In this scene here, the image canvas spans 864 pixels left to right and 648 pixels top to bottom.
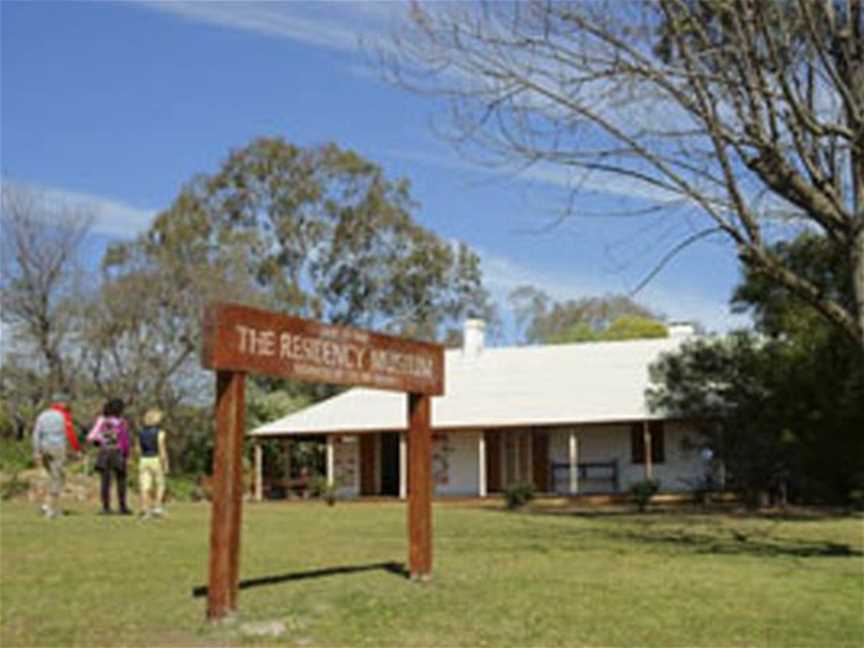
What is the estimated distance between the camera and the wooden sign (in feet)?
27.3

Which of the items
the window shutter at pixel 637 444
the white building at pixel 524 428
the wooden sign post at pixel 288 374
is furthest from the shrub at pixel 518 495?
the wooden sign post at pixel 288 374

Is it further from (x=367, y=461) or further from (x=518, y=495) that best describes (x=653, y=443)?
(x=367, y=461)

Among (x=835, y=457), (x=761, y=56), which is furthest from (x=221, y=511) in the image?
(x=835, y=457)

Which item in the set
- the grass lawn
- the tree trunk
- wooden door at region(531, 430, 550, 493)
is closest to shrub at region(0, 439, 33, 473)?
wooden door at region(531, 430, 550, 493)

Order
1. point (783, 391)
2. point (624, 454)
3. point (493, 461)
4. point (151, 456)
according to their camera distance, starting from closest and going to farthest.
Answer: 1. point (151, 456)
2. point (783, 391)
3. point (624, 454)
4. point (493, 461)

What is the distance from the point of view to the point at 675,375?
29172 mm

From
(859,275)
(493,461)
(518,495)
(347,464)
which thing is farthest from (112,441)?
(347,464)

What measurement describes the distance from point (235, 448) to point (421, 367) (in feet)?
8.71

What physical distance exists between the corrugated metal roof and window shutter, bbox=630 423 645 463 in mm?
A: 1064

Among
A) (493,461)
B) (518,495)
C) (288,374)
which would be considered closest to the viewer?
(288,374)

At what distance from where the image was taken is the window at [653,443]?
3438cm

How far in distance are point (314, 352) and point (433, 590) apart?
2.09 m

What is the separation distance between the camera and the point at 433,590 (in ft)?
31.7

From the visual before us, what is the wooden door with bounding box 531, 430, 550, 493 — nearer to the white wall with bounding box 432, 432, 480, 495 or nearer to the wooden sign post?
the white wall with bounding box 432, 432, 480, 495
